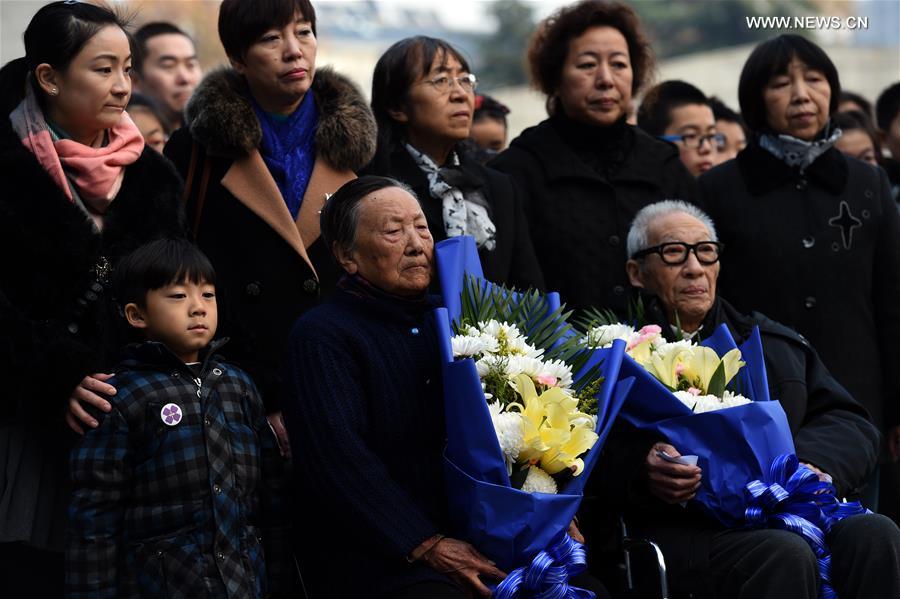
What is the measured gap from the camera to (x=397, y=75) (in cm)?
545

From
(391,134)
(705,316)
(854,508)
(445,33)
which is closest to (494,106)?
(391,134)

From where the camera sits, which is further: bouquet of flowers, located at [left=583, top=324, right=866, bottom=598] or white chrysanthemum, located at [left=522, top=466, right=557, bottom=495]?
bouquet of flowers, located at [left=583, top=324, right=866, bottom=598]

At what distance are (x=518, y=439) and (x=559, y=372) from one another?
0.33 metres

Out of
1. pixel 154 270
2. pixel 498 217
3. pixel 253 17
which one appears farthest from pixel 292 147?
pixel 154 270

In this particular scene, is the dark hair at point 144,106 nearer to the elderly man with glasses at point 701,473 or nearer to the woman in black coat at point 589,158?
the woman in black coat at point 589,158

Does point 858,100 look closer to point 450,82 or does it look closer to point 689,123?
point 689,123

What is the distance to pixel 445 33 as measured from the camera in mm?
37625

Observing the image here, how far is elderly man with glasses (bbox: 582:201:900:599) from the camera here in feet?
13.5

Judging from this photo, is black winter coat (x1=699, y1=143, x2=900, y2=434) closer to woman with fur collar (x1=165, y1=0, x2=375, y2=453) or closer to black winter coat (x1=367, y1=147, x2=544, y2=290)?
black winter coat (x1=367, y1=147, x2=544, y2=290)

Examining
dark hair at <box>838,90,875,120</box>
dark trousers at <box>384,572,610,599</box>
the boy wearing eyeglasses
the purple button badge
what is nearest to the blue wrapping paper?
dark trousers at <box>384,572,610,599</box>

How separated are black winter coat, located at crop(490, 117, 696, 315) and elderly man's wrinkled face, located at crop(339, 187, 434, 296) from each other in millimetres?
1393

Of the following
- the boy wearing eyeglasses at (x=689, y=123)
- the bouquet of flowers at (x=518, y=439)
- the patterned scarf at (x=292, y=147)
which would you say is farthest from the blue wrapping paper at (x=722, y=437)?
the boy wearing eyeglasses at (x=689, y=123)

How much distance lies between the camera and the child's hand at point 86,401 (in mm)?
3982

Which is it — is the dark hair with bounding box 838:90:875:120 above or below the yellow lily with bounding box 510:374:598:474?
above
